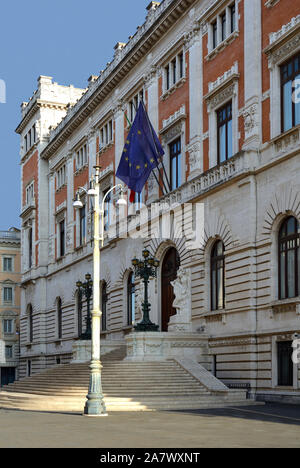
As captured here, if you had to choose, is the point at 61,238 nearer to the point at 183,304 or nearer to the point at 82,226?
the point at 82,226

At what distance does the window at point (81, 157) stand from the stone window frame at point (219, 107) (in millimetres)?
21120

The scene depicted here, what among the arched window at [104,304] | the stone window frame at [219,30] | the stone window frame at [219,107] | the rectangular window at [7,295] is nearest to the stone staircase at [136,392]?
the stone window frame at [219,107]

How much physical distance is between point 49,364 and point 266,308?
35720 millimetres

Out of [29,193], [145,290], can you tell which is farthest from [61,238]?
[145,290]

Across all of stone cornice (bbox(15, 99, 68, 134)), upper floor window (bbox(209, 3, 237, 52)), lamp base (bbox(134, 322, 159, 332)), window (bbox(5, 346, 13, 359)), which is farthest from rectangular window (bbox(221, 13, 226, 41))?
window (bbox(5, 346, 13, 359))

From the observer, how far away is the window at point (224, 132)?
3431 cm

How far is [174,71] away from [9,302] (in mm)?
51941

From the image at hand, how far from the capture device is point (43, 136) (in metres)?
67.3

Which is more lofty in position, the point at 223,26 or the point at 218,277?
the point at 223,26

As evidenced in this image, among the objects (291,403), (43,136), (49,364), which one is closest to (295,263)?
(291,403)

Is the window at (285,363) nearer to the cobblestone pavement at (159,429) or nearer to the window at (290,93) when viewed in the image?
A: the cobblestone pavement at (159,429)

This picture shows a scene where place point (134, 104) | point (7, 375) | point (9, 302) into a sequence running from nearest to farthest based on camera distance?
point (134, 104)
point (7, 375)
point (9, 302)

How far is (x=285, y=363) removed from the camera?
28500mm

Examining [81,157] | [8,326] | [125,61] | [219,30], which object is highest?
[125,61]
